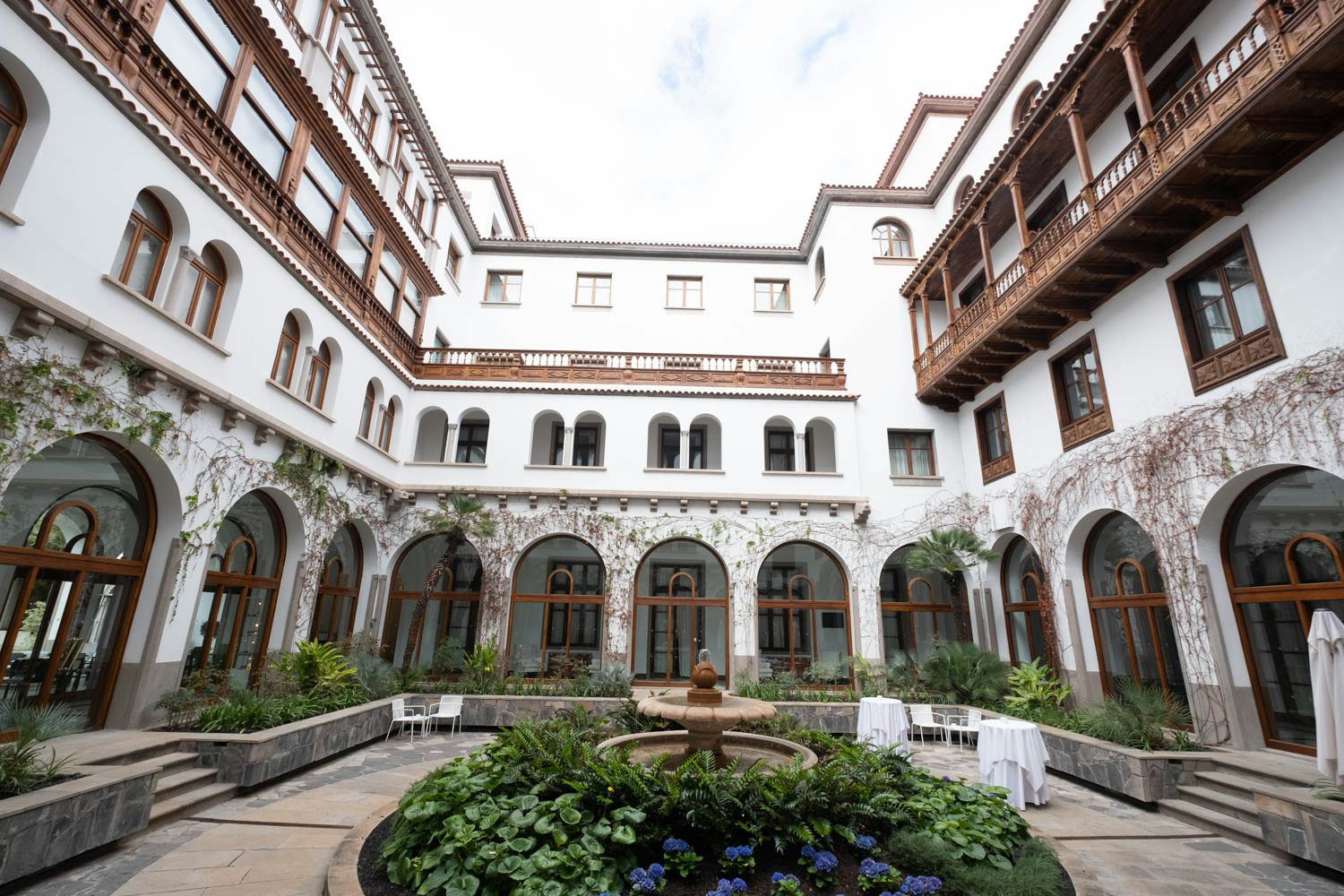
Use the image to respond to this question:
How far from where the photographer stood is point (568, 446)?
15.5 meters

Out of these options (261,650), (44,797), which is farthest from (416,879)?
(261,650)

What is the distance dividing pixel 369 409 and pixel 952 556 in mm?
13587

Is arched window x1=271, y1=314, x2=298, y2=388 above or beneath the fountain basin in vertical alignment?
above

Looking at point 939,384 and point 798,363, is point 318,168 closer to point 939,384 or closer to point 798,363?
point 798,363

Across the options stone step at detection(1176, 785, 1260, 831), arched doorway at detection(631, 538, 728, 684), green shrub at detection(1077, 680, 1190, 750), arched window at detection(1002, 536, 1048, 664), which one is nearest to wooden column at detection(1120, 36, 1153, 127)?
arched window at detection(1002, 536, 1048, 664)

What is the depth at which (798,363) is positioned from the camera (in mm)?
17094

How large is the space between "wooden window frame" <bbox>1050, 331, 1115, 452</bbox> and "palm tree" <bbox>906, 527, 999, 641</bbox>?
2982mm

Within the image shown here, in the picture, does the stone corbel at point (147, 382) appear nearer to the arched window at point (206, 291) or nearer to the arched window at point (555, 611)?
the arched window at point (206, 291)

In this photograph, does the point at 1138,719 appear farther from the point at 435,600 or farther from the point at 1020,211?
the point at 435,600

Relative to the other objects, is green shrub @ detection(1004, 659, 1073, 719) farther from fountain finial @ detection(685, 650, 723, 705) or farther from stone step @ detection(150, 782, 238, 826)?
stone step @ detection(150, 782, 238, 826)

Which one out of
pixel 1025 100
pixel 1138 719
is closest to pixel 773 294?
pixel 1025 100

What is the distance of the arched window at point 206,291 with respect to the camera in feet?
28.3

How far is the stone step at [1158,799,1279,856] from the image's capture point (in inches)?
239

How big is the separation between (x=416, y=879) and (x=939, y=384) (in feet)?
47.1
